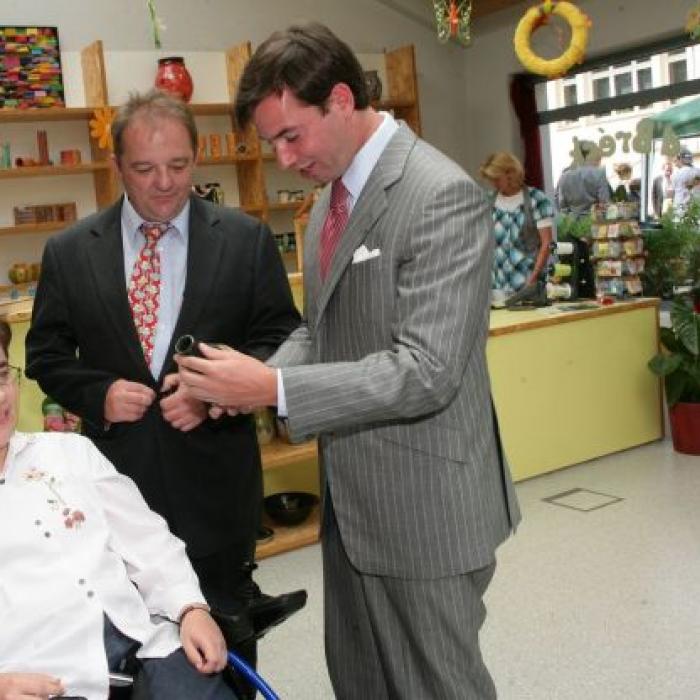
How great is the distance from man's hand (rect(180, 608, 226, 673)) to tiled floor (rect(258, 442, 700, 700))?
123 centimetres

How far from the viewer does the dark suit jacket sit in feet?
6.84

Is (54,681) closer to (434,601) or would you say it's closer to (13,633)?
(13,633)

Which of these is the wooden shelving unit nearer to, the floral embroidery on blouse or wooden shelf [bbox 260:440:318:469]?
wooden shelf [bbox 260:440:318:469]

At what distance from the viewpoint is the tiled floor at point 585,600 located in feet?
9.12

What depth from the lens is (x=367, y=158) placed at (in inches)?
63.2

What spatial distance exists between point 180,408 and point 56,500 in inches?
12.6

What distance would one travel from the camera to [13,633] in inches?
61.3

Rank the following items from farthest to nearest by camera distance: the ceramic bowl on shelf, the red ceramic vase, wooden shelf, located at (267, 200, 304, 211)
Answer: wooden shelf, located at (267, 200, 304, 211) → the red ceramic vase → the ceramic bowl on shelf

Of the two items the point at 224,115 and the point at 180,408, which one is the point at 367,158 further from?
the point at 224,115

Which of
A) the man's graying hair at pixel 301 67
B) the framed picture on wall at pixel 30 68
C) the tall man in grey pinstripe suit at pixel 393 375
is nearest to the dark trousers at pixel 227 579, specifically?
the tall man in grey pinstripe suit at pixel 393 375

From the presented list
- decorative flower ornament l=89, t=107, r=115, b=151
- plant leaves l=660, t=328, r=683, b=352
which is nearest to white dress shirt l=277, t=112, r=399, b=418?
plant leaves l=660, t=328, r=683, b=352

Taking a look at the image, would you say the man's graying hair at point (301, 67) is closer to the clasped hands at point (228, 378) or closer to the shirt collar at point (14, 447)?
the clasped hands at point (228, 378)

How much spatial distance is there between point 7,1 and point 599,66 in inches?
204

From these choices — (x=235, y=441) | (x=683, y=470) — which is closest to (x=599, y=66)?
(x=683, y=470)
